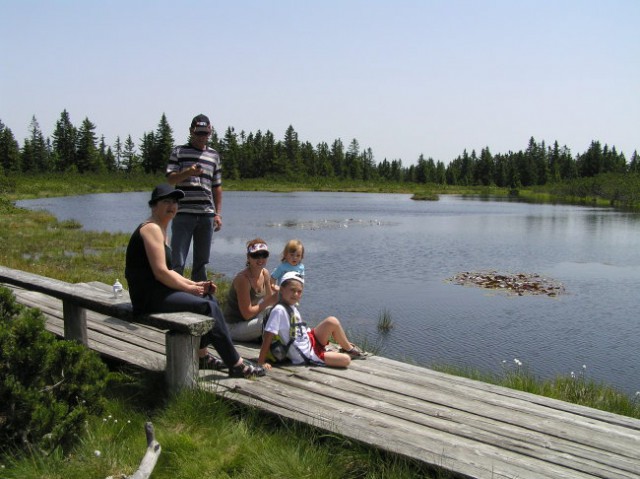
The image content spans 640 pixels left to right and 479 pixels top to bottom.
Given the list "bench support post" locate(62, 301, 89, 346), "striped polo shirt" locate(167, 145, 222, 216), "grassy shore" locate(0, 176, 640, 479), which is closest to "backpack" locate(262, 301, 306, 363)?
"grassy shore" locate(0, 176, 640, 479)

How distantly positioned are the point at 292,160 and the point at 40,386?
92.9m

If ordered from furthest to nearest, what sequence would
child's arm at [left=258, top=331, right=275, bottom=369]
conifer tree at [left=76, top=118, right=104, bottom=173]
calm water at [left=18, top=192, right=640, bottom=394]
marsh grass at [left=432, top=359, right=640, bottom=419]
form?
conifer tree at [left=76, top=118, right=104, bottom=173] < calm water at [left=18, top=192, right=640, bottom=394] < marsh grass at [left=432, top=359, right=640, bottom=419] < child's arm at [left=258, top=331, right=275, bottom=369]

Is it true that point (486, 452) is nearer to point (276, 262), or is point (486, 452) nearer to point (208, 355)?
point (208, 355)

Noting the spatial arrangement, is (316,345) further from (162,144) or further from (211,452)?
(162,144)

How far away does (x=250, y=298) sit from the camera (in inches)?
212

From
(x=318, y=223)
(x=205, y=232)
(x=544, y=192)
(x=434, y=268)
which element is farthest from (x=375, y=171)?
(x=205, y=232)

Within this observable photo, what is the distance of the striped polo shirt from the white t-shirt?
180 centimetres

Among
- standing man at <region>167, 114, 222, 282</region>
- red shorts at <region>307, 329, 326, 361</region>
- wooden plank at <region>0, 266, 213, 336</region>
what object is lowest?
red shorts at <region>307, 329, 326, 361</region>

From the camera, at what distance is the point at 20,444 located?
323 centimetres

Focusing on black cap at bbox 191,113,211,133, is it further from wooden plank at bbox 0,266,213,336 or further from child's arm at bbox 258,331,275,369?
child's arm at bbox 258,331,275,369

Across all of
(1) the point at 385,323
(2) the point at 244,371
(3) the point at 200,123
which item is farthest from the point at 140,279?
(1) the point at 385,323

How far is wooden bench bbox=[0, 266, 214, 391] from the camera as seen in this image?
386cm

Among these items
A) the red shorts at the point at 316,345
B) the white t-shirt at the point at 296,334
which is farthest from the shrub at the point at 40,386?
the red shorts at the point at 316,345

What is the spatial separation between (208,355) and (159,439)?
1141 mm
